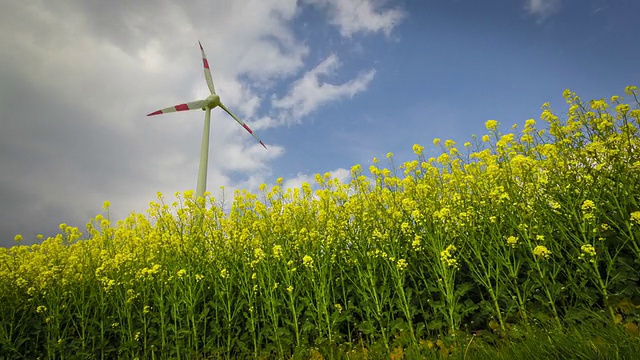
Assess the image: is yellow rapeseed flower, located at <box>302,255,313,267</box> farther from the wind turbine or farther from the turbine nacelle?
the turbine nacelle

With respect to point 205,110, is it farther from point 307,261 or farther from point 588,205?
point 588,205

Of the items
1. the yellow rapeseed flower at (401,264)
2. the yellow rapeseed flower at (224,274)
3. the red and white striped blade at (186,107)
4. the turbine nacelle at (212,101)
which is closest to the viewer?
the yellow rapeseed flower at (401,264)

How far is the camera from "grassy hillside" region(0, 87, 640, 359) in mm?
4660

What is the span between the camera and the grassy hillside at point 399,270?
183 inches

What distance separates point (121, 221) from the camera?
10672mm

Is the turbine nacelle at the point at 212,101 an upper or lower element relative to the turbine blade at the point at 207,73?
lower

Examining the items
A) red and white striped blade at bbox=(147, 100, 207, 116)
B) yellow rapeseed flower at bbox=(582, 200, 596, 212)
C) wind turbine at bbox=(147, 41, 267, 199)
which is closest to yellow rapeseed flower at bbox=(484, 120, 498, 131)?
yellow rapeseed flower at bbox=(582, 200, 596, 212)

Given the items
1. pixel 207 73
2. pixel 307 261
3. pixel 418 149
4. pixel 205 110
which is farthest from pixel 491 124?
pixel 207 73

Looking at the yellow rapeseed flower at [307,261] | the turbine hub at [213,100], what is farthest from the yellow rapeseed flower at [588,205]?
the turbine hub at [213,100]

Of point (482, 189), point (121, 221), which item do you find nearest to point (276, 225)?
point (482, 189)

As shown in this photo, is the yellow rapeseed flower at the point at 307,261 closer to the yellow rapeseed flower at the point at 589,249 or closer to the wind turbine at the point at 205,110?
the yellow rapeseed flower at the point at 589,249

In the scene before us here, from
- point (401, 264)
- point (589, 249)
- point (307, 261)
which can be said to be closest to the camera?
point (589, 249)

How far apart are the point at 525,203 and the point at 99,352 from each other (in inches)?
314

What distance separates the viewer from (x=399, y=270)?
18.3ft
